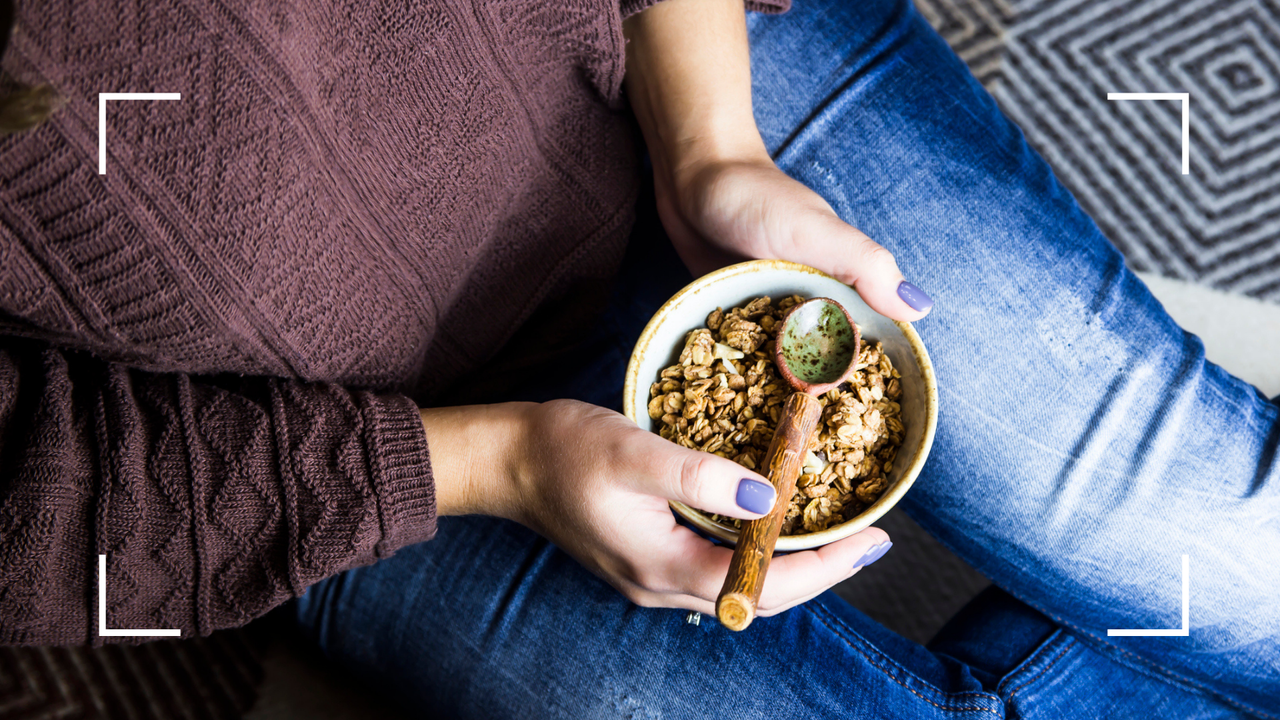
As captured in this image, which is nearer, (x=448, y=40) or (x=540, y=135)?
(x=448, y=40)

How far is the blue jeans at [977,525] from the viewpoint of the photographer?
0.79m

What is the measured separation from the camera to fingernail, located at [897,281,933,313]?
0.69m

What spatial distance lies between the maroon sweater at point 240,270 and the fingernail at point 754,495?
278 millimetres

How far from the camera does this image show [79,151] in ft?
1.58

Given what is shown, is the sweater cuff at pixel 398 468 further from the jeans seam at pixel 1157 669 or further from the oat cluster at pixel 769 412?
the jeans seam at pixel 1157 669

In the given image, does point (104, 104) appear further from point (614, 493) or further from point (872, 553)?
point (872, 553)

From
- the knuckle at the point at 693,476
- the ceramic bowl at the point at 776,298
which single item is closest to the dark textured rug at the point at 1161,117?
the ceramic bowl at the point at 776,298

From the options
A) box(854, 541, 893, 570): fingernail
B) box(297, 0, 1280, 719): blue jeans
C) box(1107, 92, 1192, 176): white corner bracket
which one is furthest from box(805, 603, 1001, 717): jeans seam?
box(1107, 92, 1192, 176): white corner bracket

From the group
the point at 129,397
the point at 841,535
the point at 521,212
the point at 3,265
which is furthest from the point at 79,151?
the point at 841,535

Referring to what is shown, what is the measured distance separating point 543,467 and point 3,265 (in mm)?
413

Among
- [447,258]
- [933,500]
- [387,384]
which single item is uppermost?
[447,258]

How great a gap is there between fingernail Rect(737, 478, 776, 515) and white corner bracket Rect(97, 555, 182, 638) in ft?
1.66

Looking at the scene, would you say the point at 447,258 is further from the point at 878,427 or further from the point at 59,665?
the point at 59,665

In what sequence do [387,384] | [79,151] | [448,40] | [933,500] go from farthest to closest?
1. [933,500]
2. [387,384]
3. [448,40]
4. [79,151]
